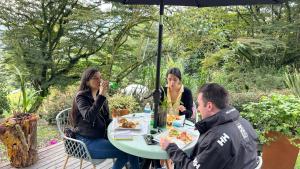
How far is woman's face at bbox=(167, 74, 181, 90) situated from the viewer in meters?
2.95

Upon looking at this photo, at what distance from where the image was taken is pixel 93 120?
7.46ft

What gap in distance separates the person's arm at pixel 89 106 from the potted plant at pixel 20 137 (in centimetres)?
88

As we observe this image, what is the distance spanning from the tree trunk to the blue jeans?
785 millimetres

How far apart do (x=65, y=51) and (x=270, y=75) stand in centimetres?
495

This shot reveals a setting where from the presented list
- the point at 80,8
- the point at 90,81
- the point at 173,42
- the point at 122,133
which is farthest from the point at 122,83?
the point at 122,133

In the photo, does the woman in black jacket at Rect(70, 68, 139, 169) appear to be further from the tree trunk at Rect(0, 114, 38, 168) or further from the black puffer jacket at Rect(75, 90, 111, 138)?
the tree trunk at Rect(0, 114, 38, 168)

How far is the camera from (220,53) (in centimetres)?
663

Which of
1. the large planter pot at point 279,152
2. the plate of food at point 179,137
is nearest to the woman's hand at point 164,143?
the plate of food at point 179,137

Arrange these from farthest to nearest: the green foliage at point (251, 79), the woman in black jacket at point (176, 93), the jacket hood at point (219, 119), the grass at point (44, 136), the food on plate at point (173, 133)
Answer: the green foliage at point (251, 79) < the grass at point (44, 136) < the woman in black jacket at point (176, 93) < the food on plate at point (173, 133) < the jacket hood at point (219, 119)

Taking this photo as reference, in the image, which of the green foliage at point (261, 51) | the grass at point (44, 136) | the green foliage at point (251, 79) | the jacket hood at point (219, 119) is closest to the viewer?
the jacket hood at point (219, 119)

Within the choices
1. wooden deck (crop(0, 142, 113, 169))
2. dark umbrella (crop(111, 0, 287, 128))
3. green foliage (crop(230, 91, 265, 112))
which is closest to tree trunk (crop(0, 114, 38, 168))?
wooden deck (crop(0, 142, 113, 169))

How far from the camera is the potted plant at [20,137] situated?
2.78 metres

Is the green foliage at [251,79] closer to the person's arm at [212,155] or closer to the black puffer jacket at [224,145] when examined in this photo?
the black puffer jacket at [224,145]

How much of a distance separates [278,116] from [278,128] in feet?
0.38
